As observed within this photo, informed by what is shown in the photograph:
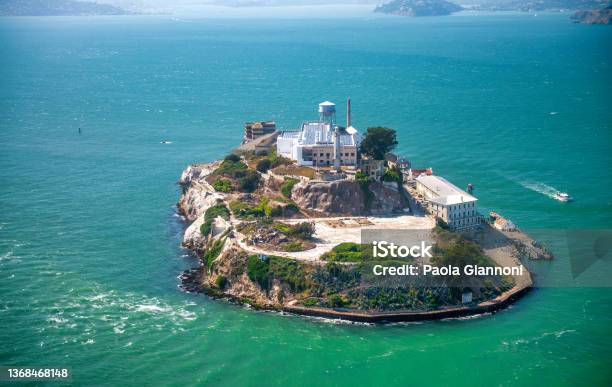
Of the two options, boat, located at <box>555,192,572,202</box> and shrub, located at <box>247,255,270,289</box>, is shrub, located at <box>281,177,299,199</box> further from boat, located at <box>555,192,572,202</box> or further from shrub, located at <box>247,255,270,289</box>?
boat, located at <box>555,192,572,202</box>

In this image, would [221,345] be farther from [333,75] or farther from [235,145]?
[333,75]

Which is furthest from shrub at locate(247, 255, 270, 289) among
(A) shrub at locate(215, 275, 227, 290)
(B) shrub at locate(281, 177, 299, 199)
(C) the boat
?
(C) the boat

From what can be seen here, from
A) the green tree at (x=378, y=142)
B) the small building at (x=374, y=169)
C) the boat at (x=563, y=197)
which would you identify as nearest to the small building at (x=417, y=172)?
the green tree at (x=378, y=142)

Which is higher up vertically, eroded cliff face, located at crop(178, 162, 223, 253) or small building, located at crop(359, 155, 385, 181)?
small building, located at crop(359, 155, 385, 181)

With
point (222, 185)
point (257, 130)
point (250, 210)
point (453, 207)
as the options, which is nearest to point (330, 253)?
point (250, 210)

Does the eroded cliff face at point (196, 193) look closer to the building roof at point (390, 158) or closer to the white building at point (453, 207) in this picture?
the building roof at point (390, 158)

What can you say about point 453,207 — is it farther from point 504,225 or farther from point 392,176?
point 392,176

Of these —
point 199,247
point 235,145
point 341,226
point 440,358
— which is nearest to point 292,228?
point 341,226
